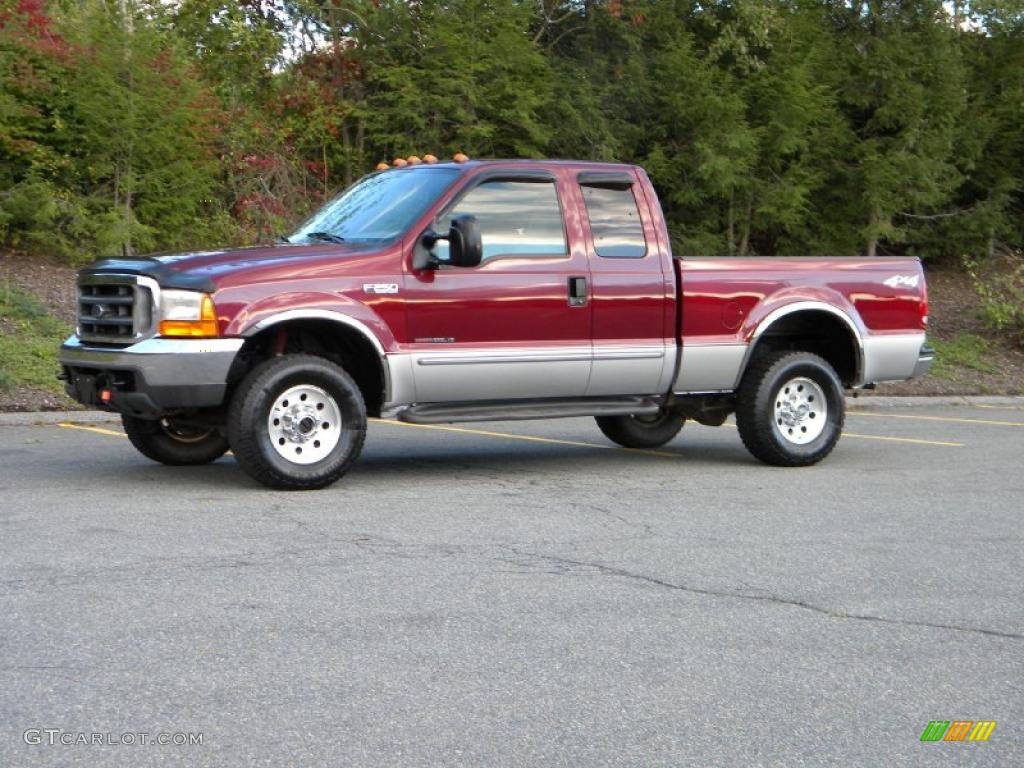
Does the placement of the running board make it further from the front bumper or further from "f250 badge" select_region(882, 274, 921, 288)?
"f250 badge" select_region(882, 274, 921, 288)

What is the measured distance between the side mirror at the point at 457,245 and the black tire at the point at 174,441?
1884 millimetres

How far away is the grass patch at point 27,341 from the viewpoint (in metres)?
14.3

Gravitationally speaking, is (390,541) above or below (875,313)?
below

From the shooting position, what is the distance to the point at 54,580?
656 cm

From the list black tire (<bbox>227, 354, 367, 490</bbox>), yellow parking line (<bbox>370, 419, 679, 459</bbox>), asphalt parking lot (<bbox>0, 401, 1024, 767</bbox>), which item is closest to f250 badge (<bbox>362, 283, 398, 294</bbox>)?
black tire (<bbox>227, 354, 367, 490</bbox>)

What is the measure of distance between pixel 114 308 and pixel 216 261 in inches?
28.9

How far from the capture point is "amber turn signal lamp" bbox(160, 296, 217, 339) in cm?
888

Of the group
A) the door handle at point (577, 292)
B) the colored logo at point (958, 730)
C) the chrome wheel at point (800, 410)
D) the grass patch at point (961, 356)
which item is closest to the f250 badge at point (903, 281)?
the chrome wheel at point (800, 410)

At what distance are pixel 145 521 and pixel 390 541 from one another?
1406 millimetres

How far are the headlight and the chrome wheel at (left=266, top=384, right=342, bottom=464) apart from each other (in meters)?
0.62

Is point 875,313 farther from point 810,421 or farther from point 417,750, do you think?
point 417,750

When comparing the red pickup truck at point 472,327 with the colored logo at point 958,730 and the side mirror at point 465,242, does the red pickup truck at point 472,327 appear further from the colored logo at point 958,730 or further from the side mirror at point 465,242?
the colored logo at point 958,730

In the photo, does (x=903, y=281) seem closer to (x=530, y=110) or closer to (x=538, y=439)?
(x=538, y=439)

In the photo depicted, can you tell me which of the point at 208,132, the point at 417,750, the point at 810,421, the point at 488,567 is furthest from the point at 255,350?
the point at 208,132
